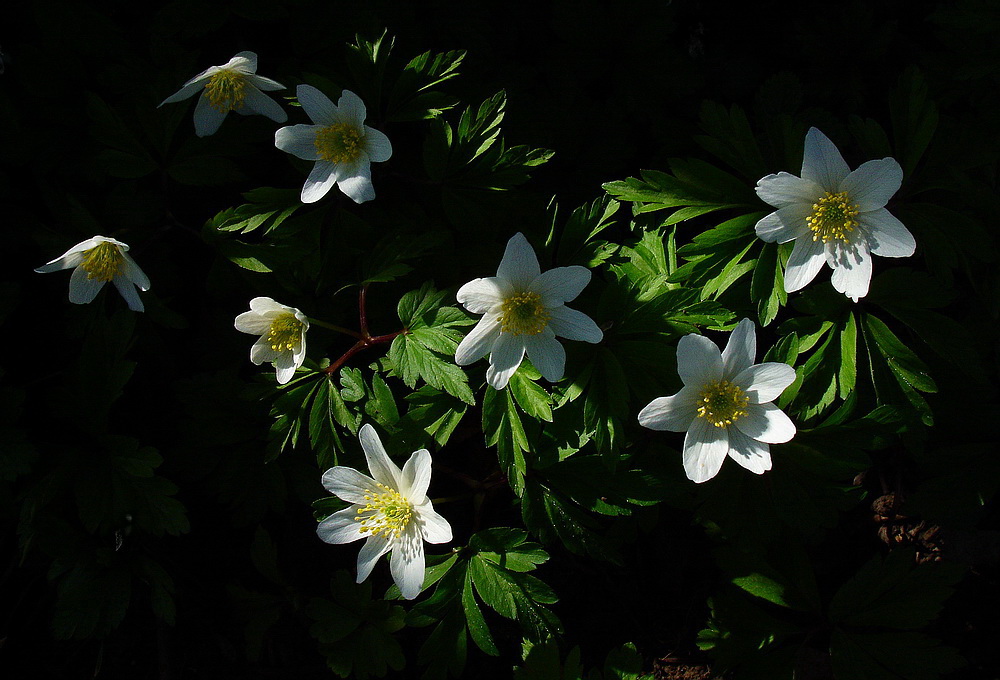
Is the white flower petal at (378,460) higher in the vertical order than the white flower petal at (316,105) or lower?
lower

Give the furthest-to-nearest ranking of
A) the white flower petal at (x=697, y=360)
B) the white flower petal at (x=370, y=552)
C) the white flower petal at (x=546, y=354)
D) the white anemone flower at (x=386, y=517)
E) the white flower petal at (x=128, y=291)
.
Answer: the white flower petal at (x=128, y=291)
the white flower petal at (x=370, y=552)
the white anemone flower at (x=386, y=517)
the white flower petal at (x=546, y=354)
the white flower petal at (x=697, y=360)

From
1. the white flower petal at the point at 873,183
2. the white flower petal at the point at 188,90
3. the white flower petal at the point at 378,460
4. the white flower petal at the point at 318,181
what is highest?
the white flower petal at the point at 873,183

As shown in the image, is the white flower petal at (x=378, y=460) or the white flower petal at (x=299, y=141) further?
the white flower petal at (x=299, y=141)


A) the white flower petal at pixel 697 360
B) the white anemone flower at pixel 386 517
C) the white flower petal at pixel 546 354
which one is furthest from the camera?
the white anemone flower at pixel 386 517

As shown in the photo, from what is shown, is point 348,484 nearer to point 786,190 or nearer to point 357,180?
point 357,180

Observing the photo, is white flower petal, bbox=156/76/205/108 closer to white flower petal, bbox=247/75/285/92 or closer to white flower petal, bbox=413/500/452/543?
white flower petal, bbox=247/75/285/92

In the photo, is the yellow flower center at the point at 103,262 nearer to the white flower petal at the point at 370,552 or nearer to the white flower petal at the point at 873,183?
the white flower petal at the point at 370,552

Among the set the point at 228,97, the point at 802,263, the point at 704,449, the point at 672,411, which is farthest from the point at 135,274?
the point at 802,263

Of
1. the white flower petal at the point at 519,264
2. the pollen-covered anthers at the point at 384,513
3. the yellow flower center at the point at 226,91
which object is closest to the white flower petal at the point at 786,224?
the white flower petal at the point at 519,264

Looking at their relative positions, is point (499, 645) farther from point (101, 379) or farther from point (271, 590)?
point (101, 379)
